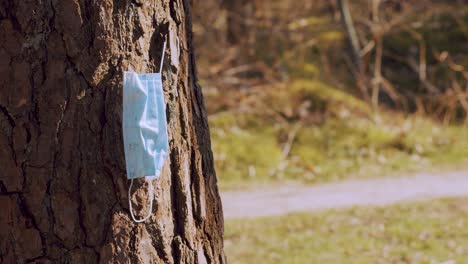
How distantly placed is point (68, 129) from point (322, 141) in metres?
9.48

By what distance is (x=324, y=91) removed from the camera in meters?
13.2

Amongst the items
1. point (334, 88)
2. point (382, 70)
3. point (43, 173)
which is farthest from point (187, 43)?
point (382, 70)

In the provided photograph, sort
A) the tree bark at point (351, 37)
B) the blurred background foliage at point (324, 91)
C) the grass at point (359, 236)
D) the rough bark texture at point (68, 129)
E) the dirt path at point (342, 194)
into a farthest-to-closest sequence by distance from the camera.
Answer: the tree bark at point (351, 37)
the blurred background foliage at point (324, 91)
the dirt path at point (342, 194)
the grass at point (359, 236)
the rough bark texture at point (68, 129)

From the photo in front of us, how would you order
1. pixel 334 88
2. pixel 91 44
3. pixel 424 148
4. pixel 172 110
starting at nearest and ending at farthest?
pixel 91 44, pixel 172 110, pixel 424 148, pixel 334 88

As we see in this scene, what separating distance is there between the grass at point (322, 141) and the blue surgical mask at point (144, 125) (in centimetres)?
749

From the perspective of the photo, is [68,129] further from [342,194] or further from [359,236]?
[342,194]

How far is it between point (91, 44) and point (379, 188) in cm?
749

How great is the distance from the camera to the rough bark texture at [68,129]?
Answer: 293 cm

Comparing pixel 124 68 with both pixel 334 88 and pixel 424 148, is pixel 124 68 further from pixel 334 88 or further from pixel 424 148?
pixel 334 88

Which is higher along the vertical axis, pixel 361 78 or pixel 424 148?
pixel 361 78

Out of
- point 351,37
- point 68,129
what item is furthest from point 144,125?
point 351,37

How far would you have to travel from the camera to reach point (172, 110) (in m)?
3.15

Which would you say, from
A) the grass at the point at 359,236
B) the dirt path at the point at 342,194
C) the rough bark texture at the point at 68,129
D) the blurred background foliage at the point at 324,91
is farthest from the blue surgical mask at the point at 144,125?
the blurred background foliage at the point at 324,91

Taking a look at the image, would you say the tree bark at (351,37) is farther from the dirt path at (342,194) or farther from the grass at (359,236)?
the grass at (359,236)
